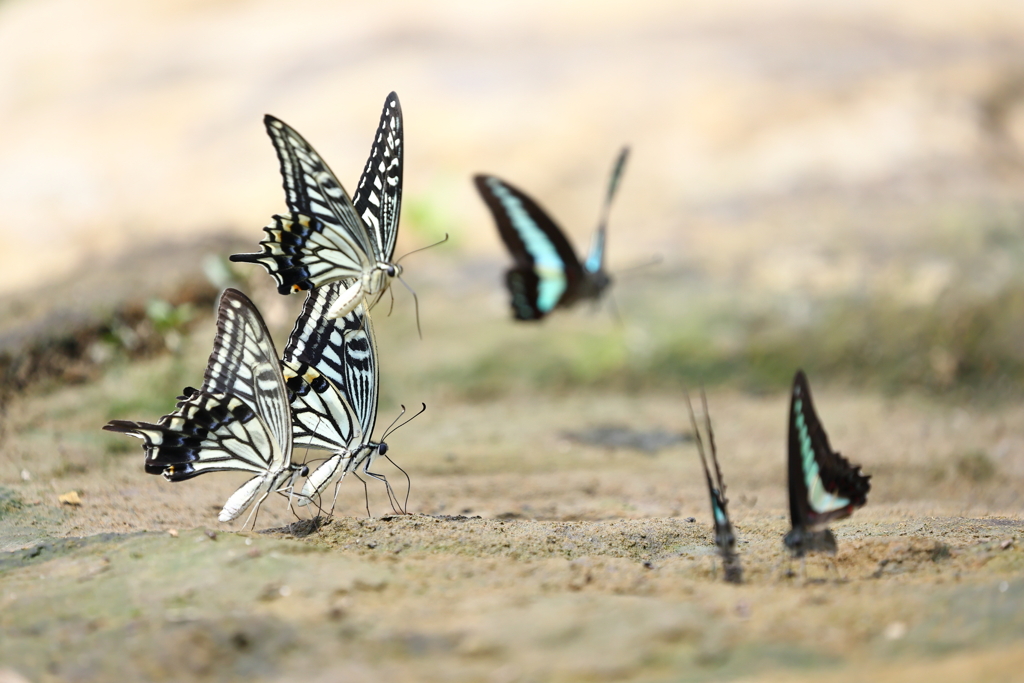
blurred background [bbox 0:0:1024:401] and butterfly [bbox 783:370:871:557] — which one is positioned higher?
blurred background [bbox 0:0:1024:401]

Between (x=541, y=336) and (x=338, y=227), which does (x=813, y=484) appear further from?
(x=541, y=336)

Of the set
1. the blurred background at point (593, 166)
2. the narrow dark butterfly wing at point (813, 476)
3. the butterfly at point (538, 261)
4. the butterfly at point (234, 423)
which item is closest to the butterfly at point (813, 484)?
the narrow dark butterfly wing at point (813, 476)

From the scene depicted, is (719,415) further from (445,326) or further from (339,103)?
(339,103)

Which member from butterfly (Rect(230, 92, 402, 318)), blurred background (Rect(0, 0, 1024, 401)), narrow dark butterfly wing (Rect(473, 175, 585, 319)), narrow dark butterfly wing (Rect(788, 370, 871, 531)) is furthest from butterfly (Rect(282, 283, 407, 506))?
blurred background (Rect(0, 0, 1024, 401))

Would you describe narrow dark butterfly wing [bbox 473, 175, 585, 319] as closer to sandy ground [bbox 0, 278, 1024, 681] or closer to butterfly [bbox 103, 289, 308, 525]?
sandy ground [bbox 0, 278, 1024, 681]

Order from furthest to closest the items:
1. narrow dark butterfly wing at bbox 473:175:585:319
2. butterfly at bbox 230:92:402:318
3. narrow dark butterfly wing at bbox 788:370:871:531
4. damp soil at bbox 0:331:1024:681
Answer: narrow dark butterfly wing at bbox 473:175:585:319
butterfly at bbox 230:92:402:318
narrow dark butterfly wing at bbox 788:370:871:531
damp soil at bbox 0:331:1024:681

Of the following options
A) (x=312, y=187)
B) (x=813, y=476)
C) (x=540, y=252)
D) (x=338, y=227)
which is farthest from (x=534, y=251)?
(x=813, y=476)
